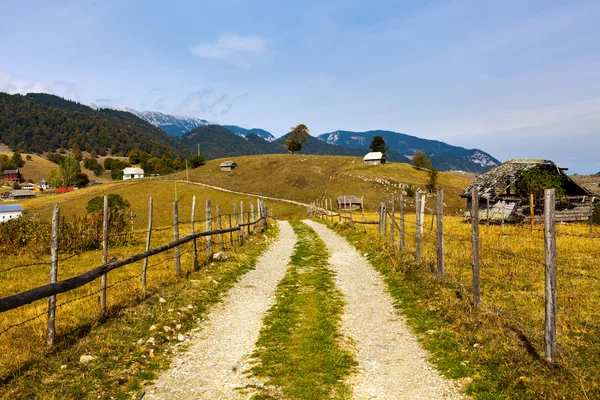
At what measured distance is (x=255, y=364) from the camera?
6.66 m

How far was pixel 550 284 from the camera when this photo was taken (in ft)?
20.9

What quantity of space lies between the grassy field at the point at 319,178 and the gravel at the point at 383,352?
73.0 metres

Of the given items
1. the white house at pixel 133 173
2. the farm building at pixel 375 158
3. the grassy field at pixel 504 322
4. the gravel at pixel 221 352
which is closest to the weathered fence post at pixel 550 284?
the grassy field at pixel 504 322

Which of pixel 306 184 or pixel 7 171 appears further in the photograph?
pixel 7 171

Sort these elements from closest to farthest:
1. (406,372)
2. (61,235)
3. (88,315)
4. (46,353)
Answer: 1. (406,372)
2. (46,353)
3. (88,315)
4. (61,235)

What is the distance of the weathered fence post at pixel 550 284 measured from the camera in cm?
627

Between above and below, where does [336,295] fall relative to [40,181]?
below

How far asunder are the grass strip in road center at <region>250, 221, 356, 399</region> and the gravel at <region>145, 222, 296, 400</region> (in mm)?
308

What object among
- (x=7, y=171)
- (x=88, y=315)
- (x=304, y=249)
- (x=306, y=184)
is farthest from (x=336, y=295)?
(x=7, y=171)

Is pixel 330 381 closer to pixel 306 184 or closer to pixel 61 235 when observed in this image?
pixel 61 235

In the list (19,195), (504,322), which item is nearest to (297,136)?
(19,195)

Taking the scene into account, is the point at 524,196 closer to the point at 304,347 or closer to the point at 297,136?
the point at 304,347

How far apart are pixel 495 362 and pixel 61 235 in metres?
22.1

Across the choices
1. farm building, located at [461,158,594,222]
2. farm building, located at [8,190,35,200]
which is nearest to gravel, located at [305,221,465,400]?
farm building, located at [461,158,594,222]
